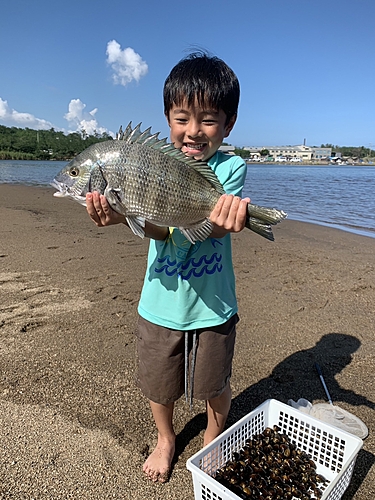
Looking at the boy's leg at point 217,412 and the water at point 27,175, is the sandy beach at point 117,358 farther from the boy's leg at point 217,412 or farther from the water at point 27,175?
the water at point 27,175

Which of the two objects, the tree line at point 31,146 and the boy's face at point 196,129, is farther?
the tree line at point 31,146

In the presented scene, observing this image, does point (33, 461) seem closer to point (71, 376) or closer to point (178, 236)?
point (71, 376)

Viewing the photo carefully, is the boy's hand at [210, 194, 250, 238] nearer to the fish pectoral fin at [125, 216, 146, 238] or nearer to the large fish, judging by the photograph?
the large fish

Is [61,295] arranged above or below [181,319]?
below

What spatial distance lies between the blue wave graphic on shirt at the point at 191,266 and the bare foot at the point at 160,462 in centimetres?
125

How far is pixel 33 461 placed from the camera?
254cm

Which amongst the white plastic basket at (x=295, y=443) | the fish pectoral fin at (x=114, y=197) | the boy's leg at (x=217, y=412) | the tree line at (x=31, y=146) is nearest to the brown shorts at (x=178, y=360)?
the boy's leg at (x=217, y=412)

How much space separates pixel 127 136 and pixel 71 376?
2407 millimetres

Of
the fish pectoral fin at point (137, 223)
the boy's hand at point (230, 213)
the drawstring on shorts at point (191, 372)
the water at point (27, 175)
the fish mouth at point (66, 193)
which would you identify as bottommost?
the water at point (27, 175)

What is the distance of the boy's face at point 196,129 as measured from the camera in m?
2.31

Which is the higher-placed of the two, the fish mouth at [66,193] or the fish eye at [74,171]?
the fish eye at [74,171]

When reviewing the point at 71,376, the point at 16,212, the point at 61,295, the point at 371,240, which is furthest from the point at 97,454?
the point at 16,212

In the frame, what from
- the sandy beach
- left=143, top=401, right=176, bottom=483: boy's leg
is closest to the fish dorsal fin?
left=143, top=401, right=176, bottom=483: boy's leg

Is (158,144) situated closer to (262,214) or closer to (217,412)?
(262,214)
